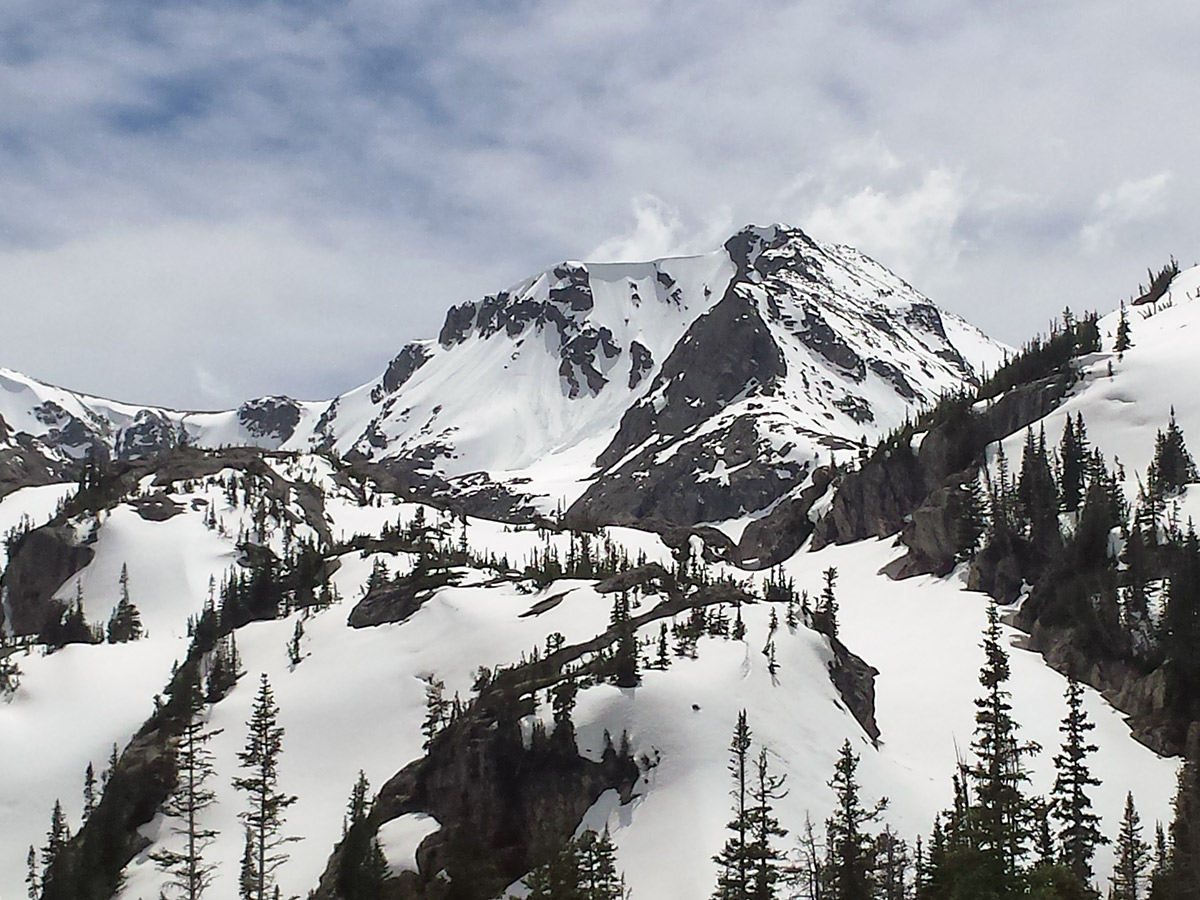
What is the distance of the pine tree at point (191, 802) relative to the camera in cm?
5934

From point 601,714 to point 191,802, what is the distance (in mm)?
28522

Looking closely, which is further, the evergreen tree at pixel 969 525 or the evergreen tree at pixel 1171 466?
the evergreen tree at pixel 969 525

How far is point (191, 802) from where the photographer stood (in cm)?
5741

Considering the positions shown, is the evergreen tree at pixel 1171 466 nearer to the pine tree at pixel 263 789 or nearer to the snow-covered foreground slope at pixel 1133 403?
the snow-covered foreground slope at pixel 1133 403

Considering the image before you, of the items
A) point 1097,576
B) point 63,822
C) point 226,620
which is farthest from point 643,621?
point 226,620

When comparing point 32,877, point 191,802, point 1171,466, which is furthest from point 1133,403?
point 32,877

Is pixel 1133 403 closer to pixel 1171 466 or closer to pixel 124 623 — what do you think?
pixel 1171 466

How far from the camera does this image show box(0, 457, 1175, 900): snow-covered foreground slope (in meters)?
74.2

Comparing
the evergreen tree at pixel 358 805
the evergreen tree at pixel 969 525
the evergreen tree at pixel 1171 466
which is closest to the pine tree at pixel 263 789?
the evergreen tree at pixel 358 805

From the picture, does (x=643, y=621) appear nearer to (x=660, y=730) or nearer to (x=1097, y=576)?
(x=660, y=730)

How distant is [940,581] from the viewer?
150 meters

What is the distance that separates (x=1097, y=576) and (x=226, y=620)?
101m

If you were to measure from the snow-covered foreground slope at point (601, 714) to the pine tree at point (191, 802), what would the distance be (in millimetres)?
1819

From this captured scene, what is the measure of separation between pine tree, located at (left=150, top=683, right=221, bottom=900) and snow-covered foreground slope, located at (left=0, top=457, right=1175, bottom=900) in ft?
5.97
